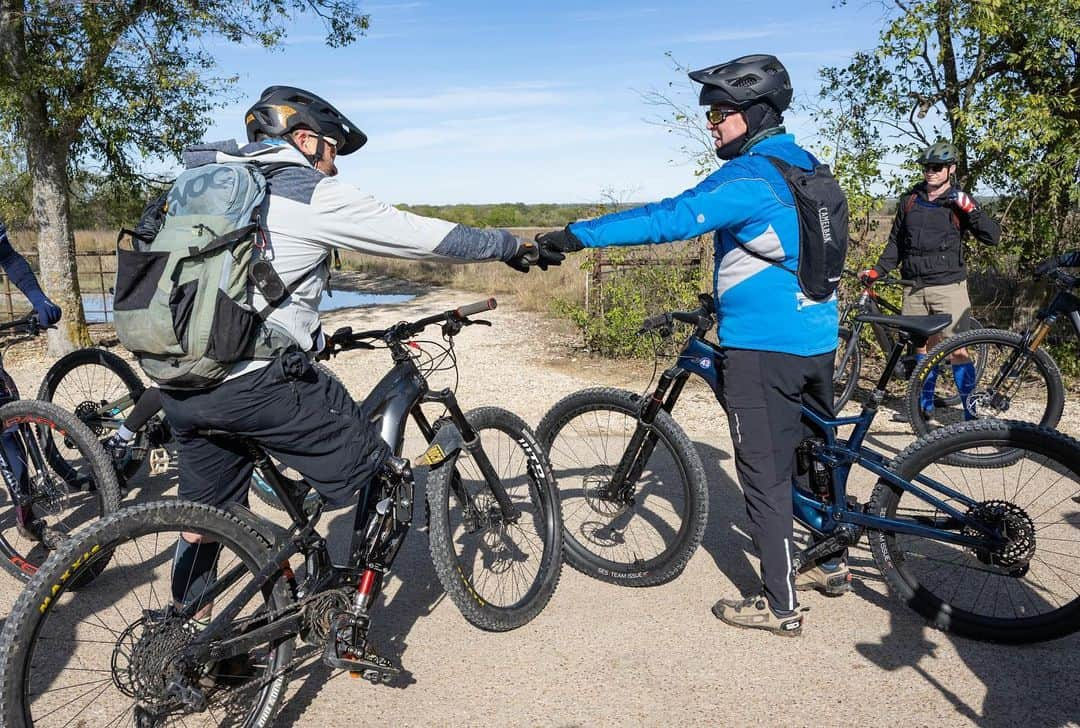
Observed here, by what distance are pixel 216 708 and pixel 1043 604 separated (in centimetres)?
353

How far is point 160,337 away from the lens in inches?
97.0

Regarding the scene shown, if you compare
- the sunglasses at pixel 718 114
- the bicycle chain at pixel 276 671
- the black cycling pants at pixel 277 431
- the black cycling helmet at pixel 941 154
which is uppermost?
the black cycling helmet at pixel 941 154

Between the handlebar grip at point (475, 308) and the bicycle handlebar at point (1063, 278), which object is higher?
the handlebar grip at point (475, 308)

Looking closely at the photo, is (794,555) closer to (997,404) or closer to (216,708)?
(216,708)

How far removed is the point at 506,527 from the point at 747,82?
2191mm

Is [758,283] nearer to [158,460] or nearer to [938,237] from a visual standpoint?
[158,460]

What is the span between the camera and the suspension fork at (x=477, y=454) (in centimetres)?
355

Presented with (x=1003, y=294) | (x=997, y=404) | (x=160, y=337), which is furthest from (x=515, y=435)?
(x=1003, y=294)

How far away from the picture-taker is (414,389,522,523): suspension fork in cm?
355

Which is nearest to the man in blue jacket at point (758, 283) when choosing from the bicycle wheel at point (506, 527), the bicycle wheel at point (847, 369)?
the bicycle wheel at point (506, 527)

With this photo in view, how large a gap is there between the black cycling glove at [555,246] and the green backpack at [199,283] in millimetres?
1064

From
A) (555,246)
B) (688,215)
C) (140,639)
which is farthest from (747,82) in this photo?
(140,639)

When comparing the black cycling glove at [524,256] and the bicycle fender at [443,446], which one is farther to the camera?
the bicycle fender at [443,446]

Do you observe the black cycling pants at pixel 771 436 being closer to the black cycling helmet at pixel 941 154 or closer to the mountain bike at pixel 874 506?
the mountain bike at pixel 874 506
